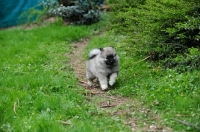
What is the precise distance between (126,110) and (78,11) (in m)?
8.99

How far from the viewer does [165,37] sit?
720cm

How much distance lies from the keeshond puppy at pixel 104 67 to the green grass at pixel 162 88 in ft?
0.74

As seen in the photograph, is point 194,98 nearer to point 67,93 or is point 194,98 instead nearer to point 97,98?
point 97,98

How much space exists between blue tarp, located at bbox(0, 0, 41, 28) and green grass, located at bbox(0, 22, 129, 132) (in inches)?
190

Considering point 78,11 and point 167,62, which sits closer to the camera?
point 167,62

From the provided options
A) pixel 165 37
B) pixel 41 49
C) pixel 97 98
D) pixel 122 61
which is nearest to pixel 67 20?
pixel 41 49

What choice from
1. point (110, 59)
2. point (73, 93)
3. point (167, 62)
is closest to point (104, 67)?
point (110, 59)

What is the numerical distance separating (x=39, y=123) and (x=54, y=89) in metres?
1.80

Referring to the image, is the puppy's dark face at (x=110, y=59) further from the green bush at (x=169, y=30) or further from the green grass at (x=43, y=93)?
the green bush at (x=169, y=30)

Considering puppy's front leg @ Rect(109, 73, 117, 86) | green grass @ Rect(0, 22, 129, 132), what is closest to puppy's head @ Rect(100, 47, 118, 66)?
puppy's front leg @ Rect(109, 73, 117, 86)

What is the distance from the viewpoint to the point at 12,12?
15648 millimetres

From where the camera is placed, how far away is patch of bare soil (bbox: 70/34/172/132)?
4.73 metres

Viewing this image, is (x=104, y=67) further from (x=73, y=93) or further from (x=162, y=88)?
(x=162, y=88)

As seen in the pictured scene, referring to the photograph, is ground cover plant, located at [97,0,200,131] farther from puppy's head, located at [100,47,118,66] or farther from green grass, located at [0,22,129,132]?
green grass, located at [0,22,129,132]
